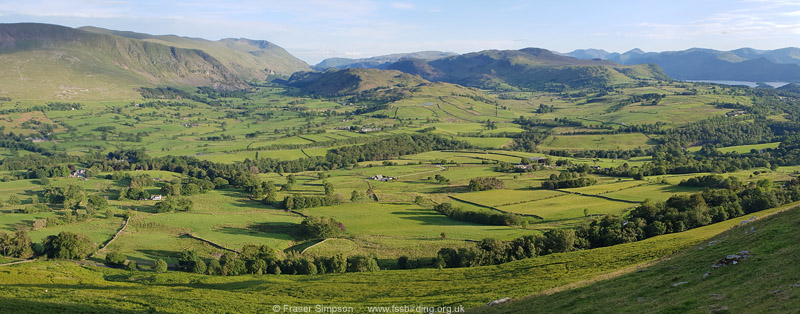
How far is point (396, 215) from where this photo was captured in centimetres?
8869

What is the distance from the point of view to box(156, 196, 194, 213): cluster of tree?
3664 inches

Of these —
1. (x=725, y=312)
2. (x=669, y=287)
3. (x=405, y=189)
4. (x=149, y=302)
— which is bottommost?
(x=405, y=189)

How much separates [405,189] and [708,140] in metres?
136

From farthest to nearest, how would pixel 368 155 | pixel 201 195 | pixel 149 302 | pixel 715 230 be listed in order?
pixel 368 155 < pixel 201 195 < pixel 715 230 < pixel 149 302

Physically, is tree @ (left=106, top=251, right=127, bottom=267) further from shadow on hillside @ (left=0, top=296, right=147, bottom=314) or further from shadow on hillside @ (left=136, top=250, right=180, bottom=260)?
shadow on hillside @ (left=0, top=296, right=147, bottom=314)

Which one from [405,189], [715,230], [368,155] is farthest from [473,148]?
[715,230]

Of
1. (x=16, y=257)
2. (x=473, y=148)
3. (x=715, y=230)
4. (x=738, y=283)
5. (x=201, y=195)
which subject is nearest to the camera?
(x=738, y=283)

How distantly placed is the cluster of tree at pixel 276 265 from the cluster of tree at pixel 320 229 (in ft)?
39.2

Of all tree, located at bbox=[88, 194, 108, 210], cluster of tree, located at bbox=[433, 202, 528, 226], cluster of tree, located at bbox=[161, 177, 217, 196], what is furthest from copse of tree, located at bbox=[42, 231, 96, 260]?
cluster of tree, located at bbox=[433, 202, 528, 226]

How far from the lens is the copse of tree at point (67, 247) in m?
66.9

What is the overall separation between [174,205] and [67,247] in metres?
28.1

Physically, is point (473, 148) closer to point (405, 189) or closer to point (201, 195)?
point (405, 189)

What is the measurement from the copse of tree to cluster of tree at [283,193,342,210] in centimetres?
3490

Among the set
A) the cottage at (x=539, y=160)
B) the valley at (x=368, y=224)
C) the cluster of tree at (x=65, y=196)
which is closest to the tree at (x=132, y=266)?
the valley at (x=368, y=224)
